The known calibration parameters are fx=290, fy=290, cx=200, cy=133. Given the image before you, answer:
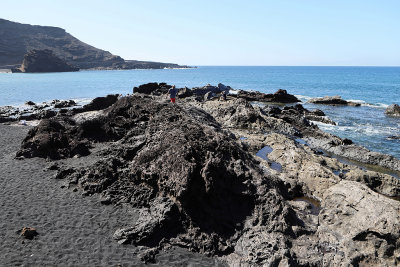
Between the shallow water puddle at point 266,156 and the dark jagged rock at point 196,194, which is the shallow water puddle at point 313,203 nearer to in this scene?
the dark jagged rock at point 196,194

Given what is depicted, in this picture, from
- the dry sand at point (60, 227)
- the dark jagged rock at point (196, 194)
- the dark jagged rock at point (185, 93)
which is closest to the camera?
the dry sand at point (60, 227)

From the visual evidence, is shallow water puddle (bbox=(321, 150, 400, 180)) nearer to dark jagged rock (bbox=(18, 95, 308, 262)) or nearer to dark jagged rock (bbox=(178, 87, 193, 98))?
dark jagged rock (bbox=(18, 95, 308, 262))

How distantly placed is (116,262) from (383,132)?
33716 millimetres

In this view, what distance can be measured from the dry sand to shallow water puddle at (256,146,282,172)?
8.75 m

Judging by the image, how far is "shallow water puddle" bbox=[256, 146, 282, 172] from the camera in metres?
17.3

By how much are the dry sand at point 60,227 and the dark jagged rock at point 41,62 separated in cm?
16448

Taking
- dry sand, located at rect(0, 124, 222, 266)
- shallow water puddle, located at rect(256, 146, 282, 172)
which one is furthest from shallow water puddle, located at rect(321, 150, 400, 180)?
dry sand, located at rect(0, 124, 222, 266)

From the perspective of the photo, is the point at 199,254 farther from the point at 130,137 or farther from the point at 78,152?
the point at 78,152

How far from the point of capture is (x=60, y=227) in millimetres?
11391

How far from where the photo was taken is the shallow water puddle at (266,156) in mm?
17266

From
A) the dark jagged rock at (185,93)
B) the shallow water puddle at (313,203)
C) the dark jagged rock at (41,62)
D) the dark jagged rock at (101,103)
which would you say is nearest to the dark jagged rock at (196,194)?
the shallow water puddle at (313,203)

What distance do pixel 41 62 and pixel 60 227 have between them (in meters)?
175

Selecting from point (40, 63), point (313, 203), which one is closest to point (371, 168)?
point (313, 203)

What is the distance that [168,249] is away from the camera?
10375mm
